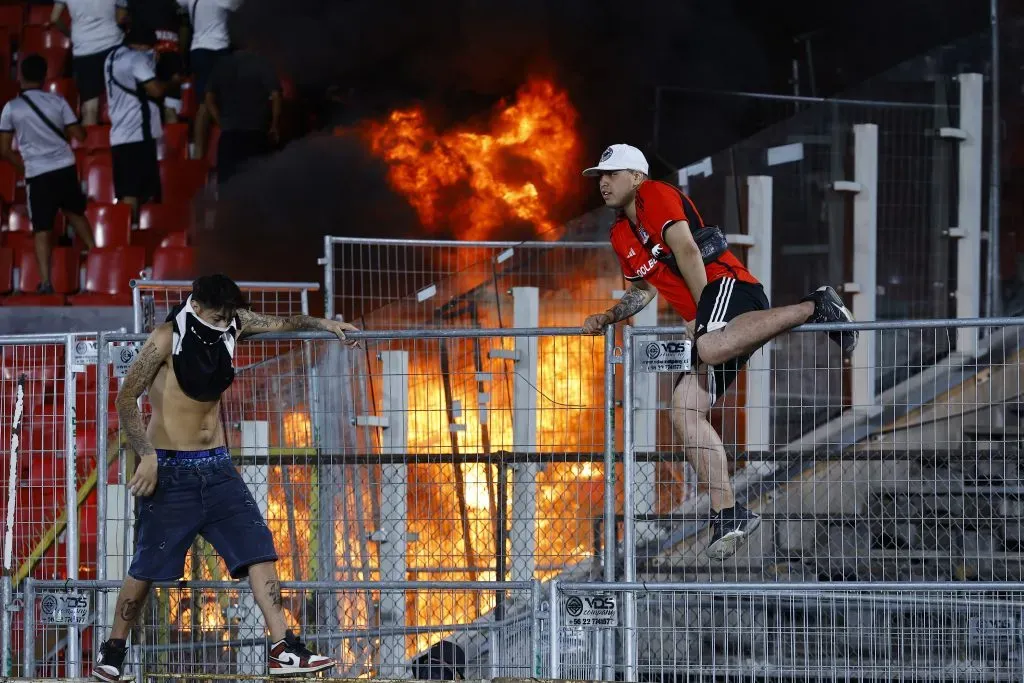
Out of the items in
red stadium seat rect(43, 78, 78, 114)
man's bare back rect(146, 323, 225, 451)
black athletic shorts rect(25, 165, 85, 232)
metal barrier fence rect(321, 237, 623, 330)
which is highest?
red stadium seat rect(43, 78, 78, 114)

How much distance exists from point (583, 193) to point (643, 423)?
5.51m

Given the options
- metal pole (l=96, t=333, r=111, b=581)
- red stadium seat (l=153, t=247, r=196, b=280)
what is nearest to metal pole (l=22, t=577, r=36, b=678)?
metal pole (l=96, t=333, r=111, b=581)

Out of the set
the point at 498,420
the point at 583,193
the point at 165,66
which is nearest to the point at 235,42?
the point at 165,66

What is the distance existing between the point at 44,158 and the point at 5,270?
3.94 feet

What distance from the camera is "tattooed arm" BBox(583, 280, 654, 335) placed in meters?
6.30

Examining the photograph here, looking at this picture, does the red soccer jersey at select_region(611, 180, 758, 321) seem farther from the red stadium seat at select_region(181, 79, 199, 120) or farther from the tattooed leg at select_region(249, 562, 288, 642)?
the red stadium seat at select_region(181, 79, 199, 120)

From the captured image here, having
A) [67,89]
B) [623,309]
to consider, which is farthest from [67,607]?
[67,89]

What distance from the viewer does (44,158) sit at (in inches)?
544

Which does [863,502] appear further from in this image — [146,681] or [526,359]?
[146,681]

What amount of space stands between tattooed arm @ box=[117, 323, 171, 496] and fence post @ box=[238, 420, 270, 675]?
797 mm

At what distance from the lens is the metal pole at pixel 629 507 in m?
6.14

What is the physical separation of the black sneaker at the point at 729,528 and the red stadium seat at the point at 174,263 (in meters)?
8.24

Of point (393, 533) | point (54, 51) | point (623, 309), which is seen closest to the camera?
point (623, 309)

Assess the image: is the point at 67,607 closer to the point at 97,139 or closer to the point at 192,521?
the point at 192,521
